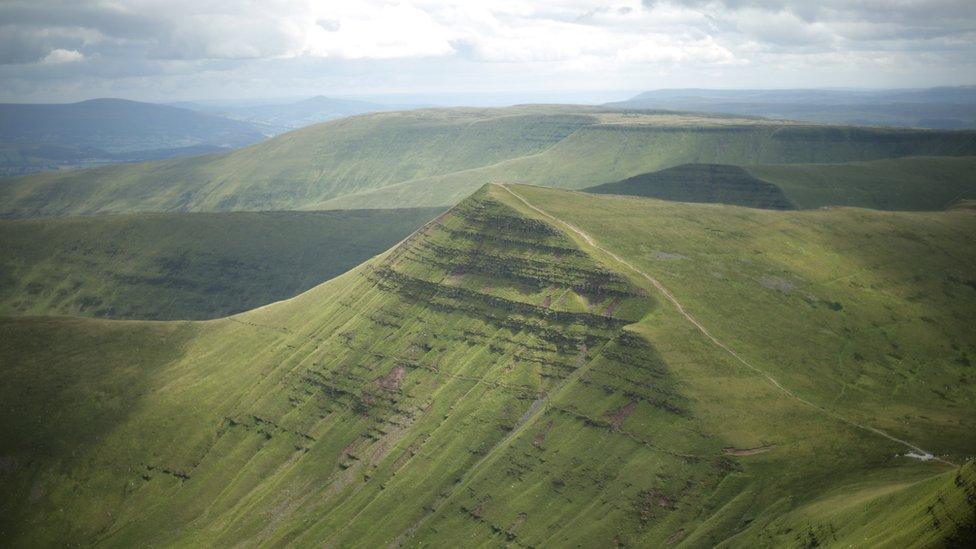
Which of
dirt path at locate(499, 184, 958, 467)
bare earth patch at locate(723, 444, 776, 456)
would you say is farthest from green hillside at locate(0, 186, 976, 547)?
dirt path at locate(499, 184, 958, 467)

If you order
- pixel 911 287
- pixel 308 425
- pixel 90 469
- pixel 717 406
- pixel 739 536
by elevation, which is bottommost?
pixel 90 469

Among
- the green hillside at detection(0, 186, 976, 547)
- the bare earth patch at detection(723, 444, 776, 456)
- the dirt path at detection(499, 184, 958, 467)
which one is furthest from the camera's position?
the bare earth patch at detection(723, 444, 776, 456)

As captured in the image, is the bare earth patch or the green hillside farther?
the bare earth patch

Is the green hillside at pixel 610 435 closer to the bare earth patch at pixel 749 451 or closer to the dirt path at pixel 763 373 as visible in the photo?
the bare earth patch at pixel 749 451

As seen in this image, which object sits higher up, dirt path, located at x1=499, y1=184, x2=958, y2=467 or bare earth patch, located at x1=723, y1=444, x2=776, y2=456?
dirt path, located at x1=499, y1=184, x2=958, y2=467

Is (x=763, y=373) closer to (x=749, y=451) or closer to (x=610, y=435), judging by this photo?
(x=749, y=451)

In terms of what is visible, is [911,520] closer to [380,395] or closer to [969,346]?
[969,346]

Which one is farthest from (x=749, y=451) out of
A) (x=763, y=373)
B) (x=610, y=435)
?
(x=610, y=435)

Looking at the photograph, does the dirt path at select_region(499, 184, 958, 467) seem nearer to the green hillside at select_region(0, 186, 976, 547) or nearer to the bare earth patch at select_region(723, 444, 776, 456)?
the green hillside at select_region(0, 186, 976, 547)

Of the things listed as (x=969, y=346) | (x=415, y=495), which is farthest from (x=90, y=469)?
(x=969, y=346)

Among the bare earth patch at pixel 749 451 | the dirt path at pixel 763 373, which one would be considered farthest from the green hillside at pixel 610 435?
Answer: the dirt path at pixel 763 373

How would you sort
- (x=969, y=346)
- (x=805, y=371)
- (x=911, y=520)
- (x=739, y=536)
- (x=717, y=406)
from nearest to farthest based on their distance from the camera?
1. (x=911, y=520)
2. (x=739, y=536)
3. (x=717, y=406)
4. (x=805, y=371)
5. (x=969, y=346)
